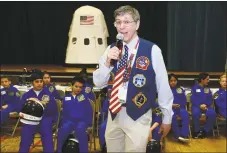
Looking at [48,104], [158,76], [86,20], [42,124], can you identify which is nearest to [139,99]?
[158,76]

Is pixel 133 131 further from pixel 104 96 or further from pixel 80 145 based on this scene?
pixel 104 96

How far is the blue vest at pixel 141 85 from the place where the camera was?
2.31 metres

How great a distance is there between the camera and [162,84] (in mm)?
2338

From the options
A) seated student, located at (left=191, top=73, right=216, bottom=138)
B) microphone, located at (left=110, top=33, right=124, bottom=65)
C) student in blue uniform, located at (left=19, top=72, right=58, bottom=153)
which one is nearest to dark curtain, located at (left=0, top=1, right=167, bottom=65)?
seated student, located at (left=191, top=73, right=216, bottom=138)

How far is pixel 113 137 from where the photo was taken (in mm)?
2354

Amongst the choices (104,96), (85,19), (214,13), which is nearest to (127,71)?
(104,96)

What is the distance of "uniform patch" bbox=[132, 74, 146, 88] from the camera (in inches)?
91.6

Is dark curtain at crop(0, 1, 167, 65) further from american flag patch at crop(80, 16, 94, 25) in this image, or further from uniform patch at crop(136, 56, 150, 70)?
uniform patch at crop(136, 56, 150, 70)

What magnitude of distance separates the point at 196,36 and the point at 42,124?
7819 mm

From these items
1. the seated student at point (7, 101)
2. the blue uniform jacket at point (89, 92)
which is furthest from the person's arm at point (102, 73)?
the blue uniform jacket at point (89, 92)

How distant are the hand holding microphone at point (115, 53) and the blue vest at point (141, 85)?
0.07m

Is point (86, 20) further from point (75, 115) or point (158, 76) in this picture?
point (158, 76)

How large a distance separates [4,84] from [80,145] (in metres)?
1.92

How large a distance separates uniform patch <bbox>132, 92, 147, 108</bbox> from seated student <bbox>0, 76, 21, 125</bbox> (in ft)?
11.8
